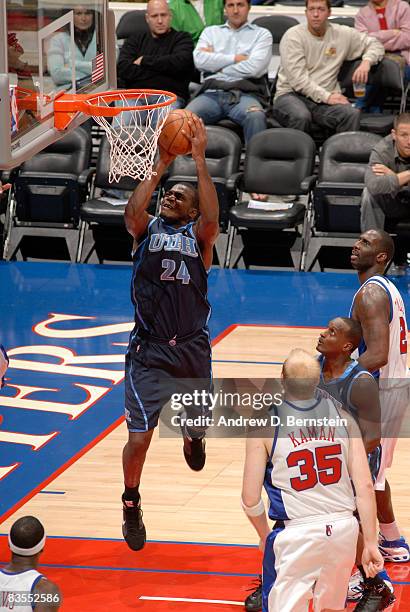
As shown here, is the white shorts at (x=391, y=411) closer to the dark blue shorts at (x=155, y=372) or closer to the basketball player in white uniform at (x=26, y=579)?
the dark blue shorts at (x=155, y=372)

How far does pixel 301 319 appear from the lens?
1103 centimetres

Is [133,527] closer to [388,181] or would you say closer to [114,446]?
[114,446]

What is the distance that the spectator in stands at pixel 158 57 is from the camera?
1362 cm

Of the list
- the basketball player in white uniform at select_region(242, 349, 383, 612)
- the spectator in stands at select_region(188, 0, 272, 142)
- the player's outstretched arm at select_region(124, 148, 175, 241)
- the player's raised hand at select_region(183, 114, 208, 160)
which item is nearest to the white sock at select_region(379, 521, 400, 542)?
the basketball player in white uniform at select_region(242, 349, 383, 612)

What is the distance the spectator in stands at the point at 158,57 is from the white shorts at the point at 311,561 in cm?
947

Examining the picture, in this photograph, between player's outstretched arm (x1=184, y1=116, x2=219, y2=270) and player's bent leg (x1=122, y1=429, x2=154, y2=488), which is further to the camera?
player's bent leg (x1=122, y1=429, x2=154, y2=488)

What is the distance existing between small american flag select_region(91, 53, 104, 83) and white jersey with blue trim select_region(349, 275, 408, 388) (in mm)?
2658

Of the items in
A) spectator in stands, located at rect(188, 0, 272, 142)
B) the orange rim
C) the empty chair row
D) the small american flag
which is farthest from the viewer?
spectator in stands, located at rect(188, 0, 272, 142)

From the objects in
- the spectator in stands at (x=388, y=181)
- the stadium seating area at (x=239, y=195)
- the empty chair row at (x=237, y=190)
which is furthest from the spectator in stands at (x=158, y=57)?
the spectator in stands at (x=388, y=181)

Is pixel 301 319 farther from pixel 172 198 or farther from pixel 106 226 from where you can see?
pixel 172 198

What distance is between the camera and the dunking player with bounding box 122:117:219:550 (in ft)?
20.5

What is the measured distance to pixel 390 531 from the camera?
244 inches

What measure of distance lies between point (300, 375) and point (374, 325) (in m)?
1.26

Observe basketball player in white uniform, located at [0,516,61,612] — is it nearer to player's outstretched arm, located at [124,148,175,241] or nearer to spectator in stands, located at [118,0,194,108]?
player's outstretched arm, located at [124,148,175,241]
